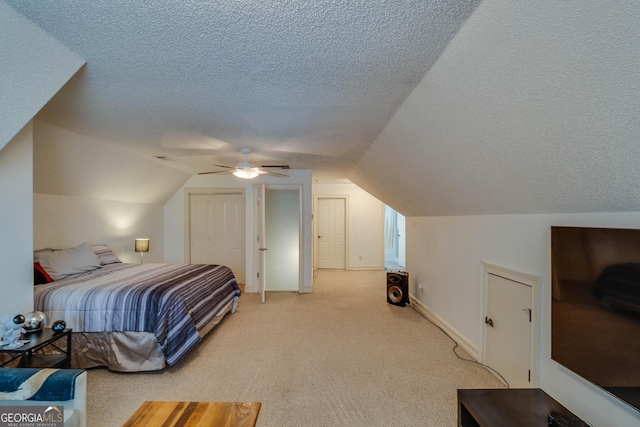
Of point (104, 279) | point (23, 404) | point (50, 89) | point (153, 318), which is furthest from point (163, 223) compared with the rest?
point (23, 404)

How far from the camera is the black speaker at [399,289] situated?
458 centimetres

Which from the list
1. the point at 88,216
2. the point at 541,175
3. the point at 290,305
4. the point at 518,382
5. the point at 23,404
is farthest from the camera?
the point at 290,305

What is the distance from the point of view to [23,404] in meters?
1.36

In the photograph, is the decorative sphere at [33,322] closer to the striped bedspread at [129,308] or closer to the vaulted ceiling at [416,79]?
the striped bedspread at [129,308]

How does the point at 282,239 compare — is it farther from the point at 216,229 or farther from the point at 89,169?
the point at 89,169

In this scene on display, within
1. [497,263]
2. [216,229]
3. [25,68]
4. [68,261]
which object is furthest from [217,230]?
[497,263]

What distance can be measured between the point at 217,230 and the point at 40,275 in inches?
119

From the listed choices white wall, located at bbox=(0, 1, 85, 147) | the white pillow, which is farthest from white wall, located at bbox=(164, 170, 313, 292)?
white wall, located at bbox=(0, 1, 85, 147)

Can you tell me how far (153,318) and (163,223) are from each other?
3.69m

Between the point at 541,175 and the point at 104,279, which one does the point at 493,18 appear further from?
the point at 104,279

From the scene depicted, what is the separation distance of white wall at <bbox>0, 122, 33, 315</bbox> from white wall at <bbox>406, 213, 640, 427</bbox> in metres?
3.67

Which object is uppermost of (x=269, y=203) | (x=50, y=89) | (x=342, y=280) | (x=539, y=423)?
(x=50, y=89)

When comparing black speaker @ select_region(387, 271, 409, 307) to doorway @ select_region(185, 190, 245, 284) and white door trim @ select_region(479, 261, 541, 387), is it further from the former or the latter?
doorway @ select_region(185, 190, 245, 284)

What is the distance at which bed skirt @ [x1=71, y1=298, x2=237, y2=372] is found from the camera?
2570 millimetres
